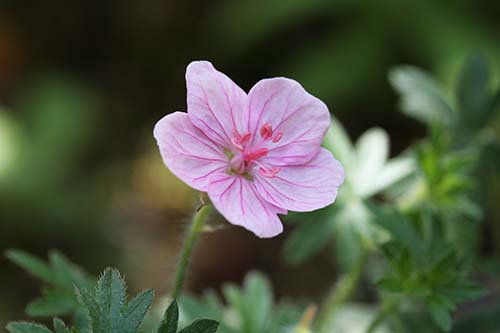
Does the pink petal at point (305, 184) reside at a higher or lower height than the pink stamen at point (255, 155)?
lower

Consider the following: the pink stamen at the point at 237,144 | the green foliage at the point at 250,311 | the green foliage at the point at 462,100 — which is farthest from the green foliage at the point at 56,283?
the green foliage at the point at 462,100

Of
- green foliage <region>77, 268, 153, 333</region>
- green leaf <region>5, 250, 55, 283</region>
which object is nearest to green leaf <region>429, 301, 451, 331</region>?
green foliage <region>77, 268, 153, 333</region>

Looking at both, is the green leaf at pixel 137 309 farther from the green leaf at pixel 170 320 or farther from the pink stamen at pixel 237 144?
the pink stamen at pixel 237 144

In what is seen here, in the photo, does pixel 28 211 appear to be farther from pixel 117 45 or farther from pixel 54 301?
pixel 54 301

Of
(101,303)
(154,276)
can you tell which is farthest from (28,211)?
(101,303)

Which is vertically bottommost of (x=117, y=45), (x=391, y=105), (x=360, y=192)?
(x=360, y=192)

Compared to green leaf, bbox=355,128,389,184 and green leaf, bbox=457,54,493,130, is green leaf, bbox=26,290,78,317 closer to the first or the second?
green leaf, bbox=355,128,389,184
